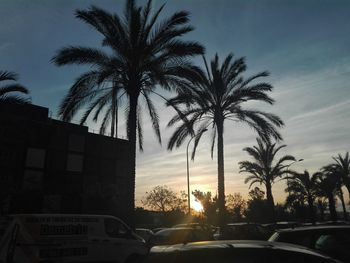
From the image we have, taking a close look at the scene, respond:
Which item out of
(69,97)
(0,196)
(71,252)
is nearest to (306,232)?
(71,252)

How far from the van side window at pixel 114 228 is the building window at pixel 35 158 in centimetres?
2117

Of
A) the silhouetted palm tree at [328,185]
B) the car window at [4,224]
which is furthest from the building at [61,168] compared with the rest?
the silhouetted palm tree at [328,185]

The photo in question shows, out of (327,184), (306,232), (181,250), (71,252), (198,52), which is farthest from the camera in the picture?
(327,184)

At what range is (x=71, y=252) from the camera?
1212cm

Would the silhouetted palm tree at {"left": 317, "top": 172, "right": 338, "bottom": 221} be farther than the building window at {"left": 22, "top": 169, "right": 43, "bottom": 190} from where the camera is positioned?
Yes

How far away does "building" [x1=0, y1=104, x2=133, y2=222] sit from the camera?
31734mm

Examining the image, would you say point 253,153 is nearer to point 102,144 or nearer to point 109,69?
point 102,144

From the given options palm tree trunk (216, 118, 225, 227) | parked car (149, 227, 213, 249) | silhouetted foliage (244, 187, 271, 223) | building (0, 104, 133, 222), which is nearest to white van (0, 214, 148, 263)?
parked car (149, 227, 213, 249)

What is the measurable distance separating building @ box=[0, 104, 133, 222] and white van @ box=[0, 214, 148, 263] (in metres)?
17.9

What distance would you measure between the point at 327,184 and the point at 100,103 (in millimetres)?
35531

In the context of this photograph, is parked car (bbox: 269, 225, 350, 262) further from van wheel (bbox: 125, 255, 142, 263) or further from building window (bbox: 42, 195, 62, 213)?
building window (bbox: 42, 195, 62, 213)

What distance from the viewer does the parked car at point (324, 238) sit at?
7812 millimetres

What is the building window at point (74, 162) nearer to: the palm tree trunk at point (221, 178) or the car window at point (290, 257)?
the palm tree trunk at point (221, 178)

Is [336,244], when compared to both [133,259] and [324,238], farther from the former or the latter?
[133,259]
